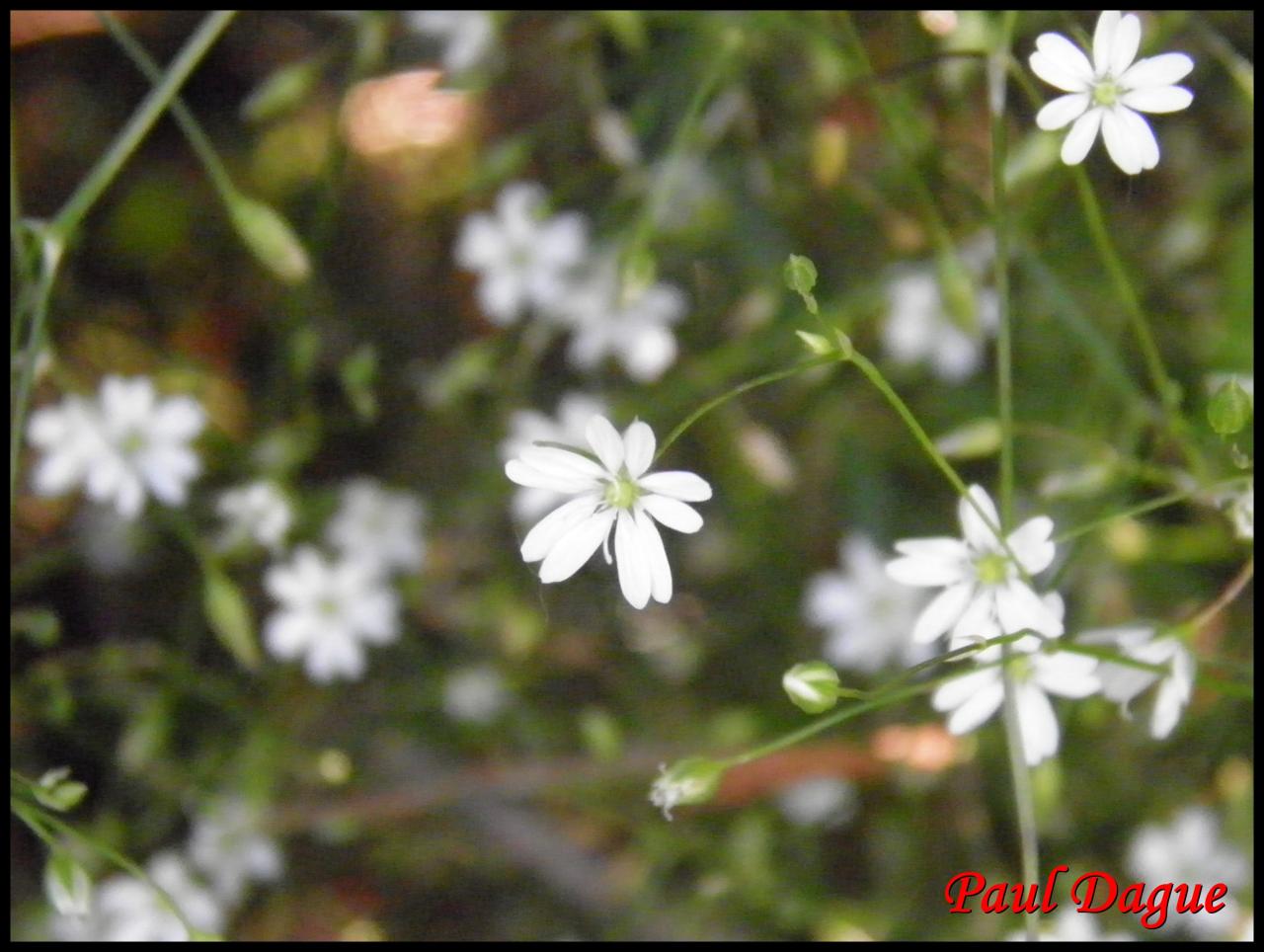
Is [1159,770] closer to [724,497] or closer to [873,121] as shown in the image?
[724,497]

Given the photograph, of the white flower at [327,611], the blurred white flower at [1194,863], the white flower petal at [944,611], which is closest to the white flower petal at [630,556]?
the white flower petal at [944,611]

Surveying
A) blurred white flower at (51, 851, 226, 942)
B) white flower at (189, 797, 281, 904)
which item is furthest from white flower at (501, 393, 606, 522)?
blurred white flower at (51, 851, 226, 942)

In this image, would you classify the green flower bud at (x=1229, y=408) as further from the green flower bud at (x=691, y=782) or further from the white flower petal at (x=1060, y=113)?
the green flower bud at (x=691, y=782)

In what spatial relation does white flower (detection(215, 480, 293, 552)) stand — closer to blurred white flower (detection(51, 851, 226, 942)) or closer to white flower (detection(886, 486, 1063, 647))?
blurred white flower (detection(51, 851, 226, 942))

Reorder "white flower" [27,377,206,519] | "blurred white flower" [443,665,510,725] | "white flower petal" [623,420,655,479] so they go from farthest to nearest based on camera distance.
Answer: "blurred white flower" [443,665,510,725]
"white flower" [27,377,206,519]
"white flower petal" [623,420,655,479]

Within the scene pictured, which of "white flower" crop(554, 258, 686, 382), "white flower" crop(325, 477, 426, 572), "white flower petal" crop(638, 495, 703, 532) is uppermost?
"white flower" crop(554, 258, 686, 382)
